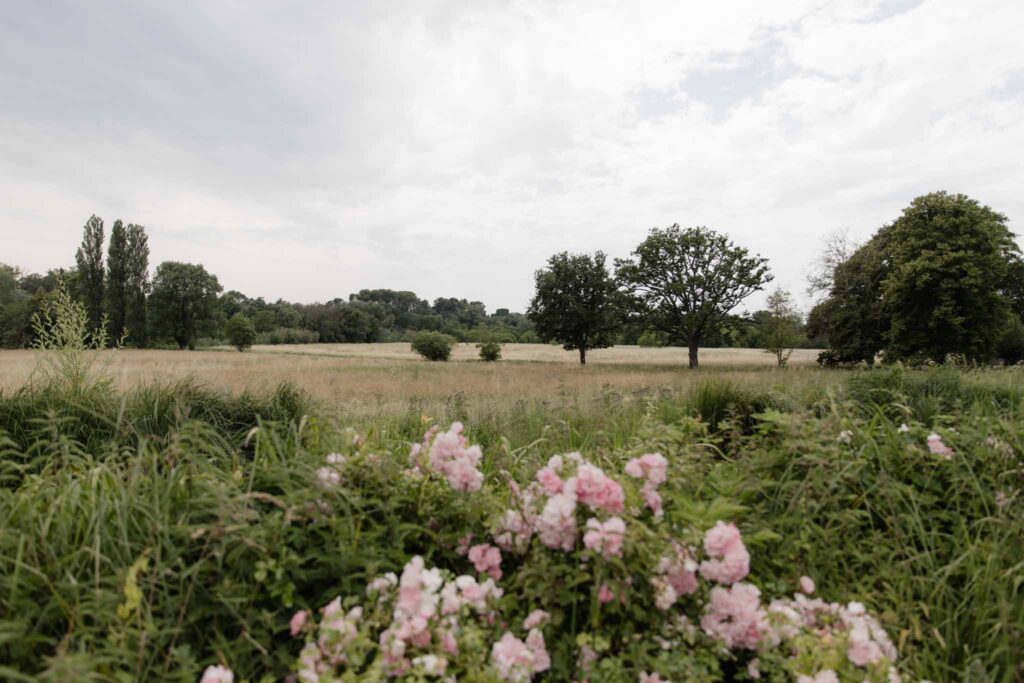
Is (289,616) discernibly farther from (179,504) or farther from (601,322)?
(601,322)

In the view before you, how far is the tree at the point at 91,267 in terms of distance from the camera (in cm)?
4997

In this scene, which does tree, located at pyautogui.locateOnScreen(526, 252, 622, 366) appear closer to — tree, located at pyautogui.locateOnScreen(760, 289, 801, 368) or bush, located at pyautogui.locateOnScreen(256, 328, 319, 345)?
tree, located at pyautogui.locateOnScreen(760, 289, 801, 368)

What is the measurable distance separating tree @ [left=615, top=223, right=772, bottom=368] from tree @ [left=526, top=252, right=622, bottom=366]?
8.01 ft

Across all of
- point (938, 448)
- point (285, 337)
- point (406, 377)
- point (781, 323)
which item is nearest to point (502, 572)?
point (938, 448)

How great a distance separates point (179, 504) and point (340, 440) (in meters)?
0.68

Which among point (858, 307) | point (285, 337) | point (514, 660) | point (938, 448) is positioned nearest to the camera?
point (514, 660)

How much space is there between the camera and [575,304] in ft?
112

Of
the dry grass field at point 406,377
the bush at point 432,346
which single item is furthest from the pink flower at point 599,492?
the bush at point 432,346

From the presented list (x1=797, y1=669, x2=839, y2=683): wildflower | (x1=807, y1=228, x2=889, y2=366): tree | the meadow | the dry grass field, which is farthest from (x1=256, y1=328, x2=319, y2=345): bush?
(x1=797, y1=669, x2=839, y2=683): wildflower

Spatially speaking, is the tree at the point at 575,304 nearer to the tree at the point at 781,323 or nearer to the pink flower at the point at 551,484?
the tree at the point at 781,323

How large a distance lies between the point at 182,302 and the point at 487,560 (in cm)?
6044

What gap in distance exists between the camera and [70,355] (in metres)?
5.06

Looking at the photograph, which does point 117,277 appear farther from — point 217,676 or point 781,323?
point 217,676

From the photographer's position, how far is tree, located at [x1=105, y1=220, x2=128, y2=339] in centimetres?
5034
